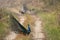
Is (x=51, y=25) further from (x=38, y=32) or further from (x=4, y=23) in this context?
(x=4, y=23)

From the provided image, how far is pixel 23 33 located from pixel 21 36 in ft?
2.21

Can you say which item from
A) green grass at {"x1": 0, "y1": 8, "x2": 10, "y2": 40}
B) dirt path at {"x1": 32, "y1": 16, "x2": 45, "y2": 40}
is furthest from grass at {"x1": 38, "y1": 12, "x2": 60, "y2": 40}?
green grass at {"x1": 0, "y1": 8, "x2": 10, "y2": 40}

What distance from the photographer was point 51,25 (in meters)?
20.1

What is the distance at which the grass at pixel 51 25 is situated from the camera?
18209 millimetres

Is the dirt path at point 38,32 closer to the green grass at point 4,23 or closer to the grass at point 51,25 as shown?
the grass at point 51,25

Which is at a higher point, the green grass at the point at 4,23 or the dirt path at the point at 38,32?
the green grass at the point at 4,23

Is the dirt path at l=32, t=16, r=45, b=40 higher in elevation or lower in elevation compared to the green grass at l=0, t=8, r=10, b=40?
lower

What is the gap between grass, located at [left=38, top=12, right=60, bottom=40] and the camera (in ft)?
59.7

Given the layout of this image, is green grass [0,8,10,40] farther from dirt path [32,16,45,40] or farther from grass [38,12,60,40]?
grass [38,12,60,40]

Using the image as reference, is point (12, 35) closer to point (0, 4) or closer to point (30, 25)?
point (30, 25)

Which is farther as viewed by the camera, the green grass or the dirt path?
the green grass

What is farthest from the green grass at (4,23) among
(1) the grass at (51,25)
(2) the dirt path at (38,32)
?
(1) the grass at (51,25)

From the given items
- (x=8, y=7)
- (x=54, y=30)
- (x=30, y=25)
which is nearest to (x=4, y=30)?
(x=30, y=25)

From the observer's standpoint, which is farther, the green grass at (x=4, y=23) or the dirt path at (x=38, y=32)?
the green grass at (x=4, y=23)
